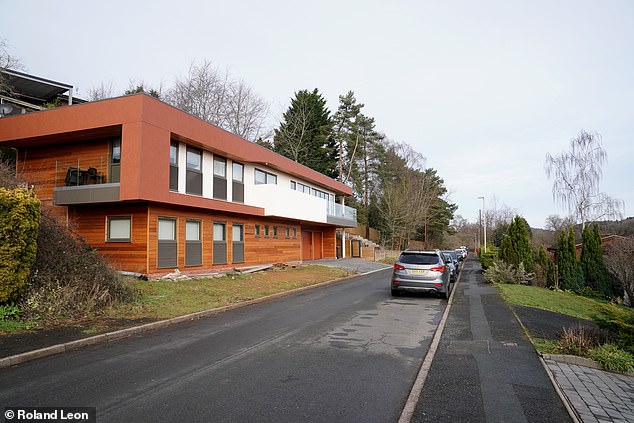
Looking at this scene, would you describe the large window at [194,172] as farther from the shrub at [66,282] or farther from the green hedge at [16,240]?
the green hedge at [16,240]

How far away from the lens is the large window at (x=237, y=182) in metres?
20.8

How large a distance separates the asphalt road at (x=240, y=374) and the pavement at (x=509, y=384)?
364mm

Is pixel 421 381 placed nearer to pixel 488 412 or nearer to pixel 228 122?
pixel 488 412

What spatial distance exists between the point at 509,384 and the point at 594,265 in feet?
64.0

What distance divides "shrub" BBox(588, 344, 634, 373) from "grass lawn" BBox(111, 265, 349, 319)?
849 cm

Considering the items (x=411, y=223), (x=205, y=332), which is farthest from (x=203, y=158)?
(x=411, y=223)

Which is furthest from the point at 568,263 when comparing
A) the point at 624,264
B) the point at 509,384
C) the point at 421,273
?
the point at 509,384

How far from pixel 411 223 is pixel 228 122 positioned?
25577 mm

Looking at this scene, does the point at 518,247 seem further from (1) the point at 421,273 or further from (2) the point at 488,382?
(2) the point at 488,382

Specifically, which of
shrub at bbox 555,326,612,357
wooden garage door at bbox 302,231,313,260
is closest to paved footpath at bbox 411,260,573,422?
shrub at bbox 555,326,612,357

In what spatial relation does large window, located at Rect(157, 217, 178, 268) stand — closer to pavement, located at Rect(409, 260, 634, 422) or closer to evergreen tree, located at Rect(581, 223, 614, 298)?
pavement, located at Rect(409, 260, 634, 422)

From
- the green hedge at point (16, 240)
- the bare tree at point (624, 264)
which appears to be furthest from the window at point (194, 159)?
the bare tree at point (624, 264)

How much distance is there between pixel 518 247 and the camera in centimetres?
2186

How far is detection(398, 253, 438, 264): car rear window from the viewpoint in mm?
13931
